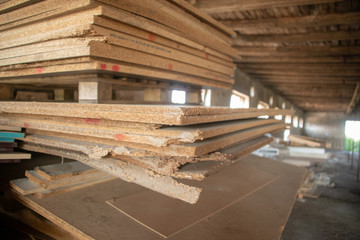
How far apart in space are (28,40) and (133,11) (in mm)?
1027

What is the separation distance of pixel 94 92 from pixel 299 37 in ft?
22.5

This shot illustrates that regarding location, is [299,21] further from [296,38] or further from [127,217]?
[127,217]

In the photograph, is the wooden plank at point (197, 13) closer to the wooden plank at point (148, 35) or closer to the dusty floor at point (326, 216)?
the wooden plank at point (148, 35)

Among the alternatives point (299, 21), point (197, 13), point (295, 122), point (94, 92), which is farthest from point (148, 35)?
point (295, 122)

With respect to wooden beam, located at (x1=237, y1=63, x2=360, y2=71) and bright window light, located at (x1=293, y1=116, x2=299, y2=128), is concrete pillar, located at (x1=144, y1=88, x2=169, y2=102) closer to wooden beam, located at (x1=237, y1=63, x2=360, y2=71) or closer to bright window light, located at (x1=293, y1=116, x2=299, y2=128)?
wooden beam, located at (x1=237, y1=63, x2=360, y2=71)

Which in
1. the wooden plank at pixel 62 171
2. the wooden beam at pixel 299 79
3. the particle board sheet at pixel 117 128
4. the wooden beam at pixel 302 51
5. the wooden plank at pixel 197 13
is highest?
the wooden beam at pixel 302 51

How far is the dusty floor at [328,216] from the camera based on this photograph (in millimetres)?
5480

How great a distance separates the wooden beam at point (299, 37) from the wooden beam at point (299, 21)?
2.44 feet

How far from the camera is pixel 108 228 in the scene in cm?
181

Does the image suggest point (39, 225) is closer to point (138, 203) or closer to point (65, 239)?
point (65, 239)

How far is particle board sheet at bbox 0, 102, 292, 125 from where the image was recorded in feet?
4.72

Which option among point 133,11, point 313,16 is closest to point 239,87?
point 313,16

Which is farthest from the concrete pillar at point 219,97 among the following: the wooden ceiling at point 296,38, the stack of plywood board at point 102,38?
the stack of plywood board at point 102,38

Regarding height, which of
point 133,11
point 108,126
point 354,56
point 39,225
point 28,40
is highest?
point 354,56
